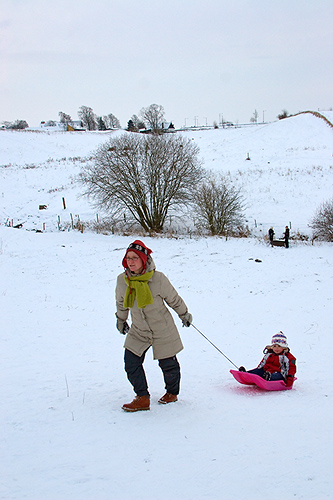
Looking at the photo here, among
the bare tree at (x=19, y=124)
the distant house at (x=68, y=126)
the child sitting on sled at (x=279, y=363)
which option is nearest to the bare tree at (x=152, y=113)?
the distant house at (x=68, y=126)

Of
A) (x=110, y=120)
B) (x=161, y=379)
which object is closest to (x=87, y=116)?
(x=110, y=120)

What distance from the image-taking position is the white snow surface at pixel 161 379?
9.42ft

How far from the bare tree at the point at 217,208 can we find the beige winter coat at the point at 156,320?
16964 mm

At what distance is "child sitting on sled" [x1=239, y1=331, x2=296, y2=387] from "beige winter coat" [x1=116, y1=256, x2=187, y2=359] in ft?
6.20

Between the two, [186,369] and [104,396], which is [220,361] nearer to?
[186,369]

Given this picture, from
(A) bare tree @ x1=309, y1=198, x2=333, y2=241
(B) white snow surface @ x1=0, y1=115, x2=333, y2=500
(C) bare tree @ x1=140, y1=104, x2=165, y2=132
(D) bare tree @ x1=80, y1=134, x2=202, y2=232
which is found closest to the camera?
(B) white snow surface @ x1=0, y1=115, x2=333, y2=500

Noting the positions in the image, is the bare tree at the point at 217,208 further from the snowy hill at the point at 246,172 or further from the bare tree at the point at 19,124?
the bare tree at the point at 19,124

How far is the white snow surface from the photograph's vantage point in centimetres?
287

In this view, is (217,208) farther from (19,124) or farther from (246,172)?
(19,124)

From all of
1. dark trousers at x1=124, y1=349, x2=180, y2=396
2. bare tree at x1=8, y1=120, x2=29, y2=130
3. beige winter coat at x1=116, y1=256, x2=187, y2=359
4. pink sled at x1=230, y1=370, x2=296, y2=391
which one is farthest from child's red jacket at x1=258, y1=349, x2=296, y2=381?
bare tree at x1=8, y1=120, x2=29, y2=130

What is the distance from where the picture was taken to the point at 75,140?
60.2 meters

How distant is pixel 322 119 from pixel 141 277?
195 feet

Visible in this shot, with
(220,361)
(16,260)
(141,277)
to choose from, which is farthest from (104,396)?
(16,260)

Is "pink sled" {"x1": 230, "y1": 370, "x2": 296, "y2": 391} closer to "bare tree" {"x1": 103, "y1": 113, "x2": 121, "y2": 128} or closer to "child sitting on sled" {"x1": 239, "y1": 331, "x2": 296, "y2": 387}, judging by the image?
"child sitting on sled" {"x1": 239, "y1": 331, "x2": 296, "y2": 387}
